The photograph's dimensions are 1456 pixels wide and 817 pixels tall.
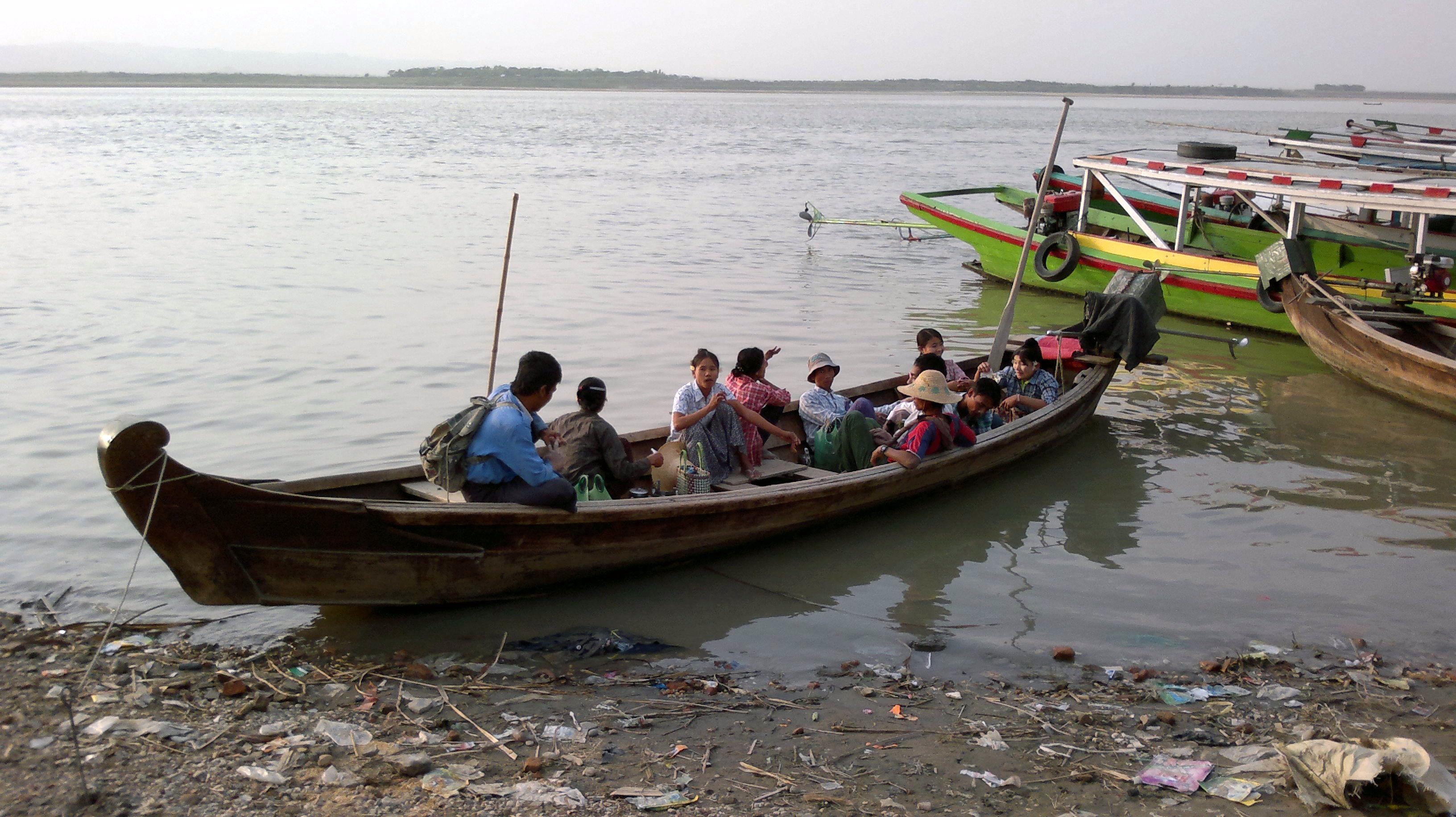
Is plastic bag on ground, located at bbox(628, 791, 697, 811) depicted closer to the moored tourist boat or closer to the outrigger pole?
the moored tourist boat

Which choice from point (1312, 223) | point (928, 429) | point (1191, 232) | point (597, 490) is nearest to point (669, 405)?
point (928, 429)

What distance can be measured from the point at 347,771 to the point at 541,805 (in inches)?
26.7

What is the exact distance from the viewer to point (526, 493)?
187 inches

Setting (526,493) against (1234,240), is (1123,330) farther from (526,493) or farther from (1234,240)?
(1234,240)

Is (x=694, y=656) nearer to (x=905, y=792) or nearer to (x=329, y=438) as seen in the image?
(x=905, y=792)

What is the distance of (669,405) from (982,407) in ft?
8.87

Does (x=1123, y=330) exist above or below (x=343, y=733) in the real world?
above

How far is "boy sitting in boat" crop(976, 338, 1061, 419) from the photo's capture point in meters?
7.62

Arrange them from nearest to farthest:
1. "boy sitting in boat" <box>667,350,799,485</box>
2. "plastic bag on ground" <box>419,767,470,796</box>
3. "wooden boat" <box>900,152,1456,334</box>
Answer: "plastic bag on ground" <box>419,767,470,796</box> → "boy sitting in boat" <box>667,350,799,485</box> → "wooden boat" <box>900,152,1456,334</box>

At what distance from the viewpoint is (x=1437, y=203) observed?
945 centimetres

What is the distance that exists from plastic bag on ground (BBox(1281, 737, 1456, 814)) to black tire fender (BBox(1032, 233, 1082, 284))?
391 inches

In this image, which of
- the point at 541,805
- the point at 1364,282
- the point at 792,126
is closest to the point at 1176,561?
the point at 541,805

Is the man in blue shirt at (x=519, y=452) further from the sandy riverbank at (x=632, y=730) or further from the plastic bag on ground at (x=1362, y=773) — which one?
the plastic bag on ground at (x=1362, y=773)

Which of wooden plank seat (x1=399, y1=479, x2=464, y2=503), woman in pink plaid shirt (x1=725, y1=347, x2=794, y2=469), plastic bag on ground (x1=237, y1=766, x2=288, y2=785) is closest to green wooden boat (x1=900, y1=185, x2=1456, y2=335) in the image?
woman in pink plaid shirt (x1=725, y1=347, x2=794, y2=469)
